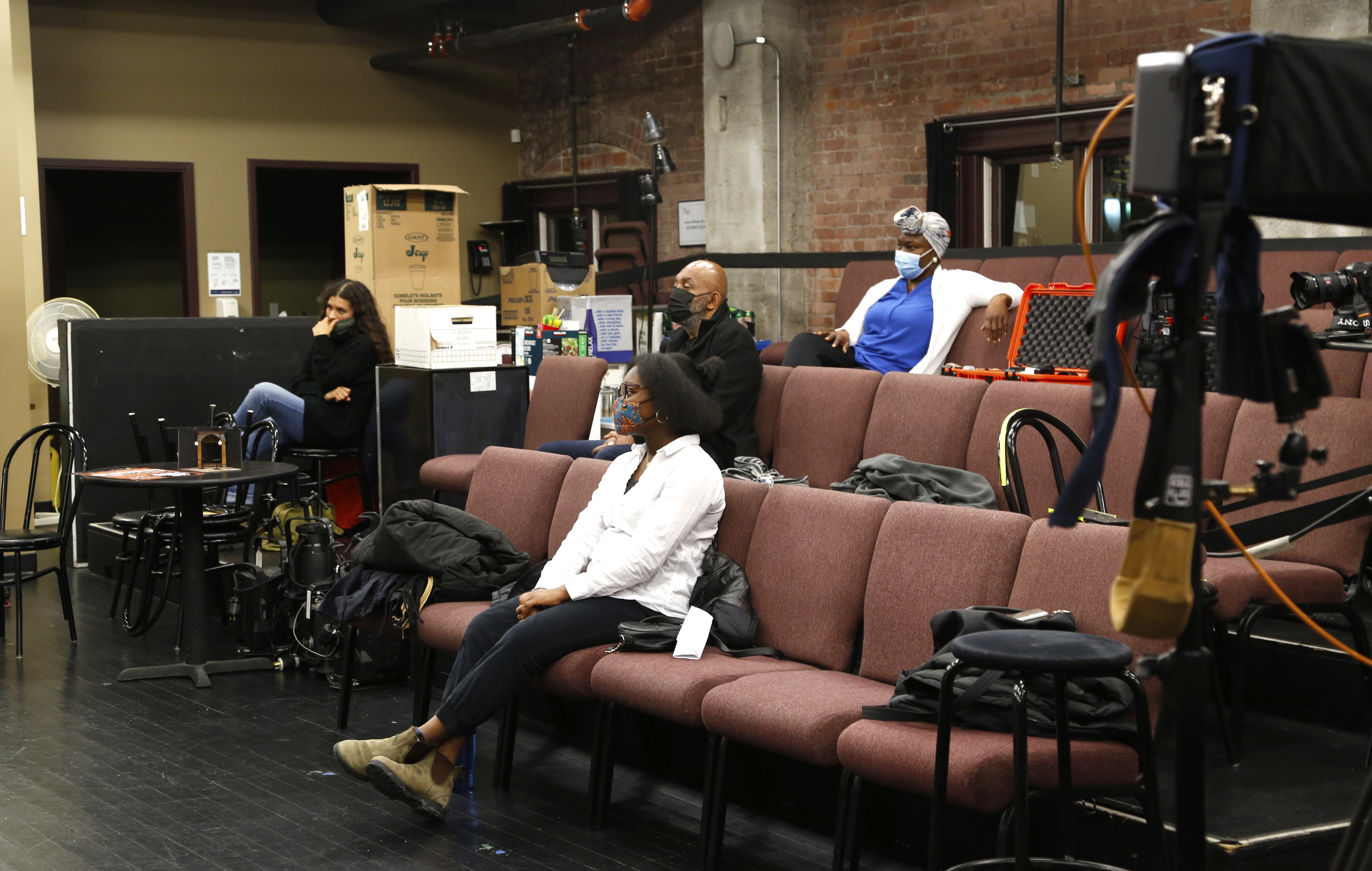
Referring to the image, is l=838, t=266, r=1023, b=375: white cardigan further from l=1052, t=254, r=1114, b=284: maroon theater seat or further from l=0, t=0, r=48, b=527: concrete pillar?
l=0, t=0, r=48, b=527: concrete pillar

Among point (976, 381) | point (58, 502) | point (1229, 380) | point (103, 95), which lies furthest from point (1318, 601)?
point (103, 95)

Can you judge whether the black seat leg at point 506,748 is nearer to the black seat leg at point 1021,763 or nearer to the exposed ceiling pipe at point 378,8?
the black seat leg at point 1021,763

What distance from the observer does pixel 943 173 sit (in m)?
8.25

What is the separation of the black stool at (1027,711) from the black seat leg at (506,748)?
5.09 feet

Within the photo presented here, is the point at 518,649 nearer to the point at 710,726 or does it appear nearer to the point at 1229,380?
the point at 710,726

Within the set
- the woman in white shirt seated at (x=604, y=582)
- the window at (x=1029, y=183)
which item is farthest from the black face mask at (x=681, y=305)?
the window at (x=1029, y=183)

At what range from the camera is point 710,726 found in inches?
124

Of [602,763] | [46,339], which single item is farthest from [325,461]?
[602,763]

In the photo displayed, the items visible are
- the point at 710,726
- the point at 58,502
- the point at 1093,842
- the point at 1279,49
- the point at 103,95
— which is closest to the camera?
the point at 1279,49

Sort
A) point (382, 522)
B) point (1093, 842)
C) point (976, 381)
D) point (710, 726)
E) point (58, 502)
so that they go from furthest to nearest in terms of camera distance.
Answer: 1. point (58, 502)
2. point (976, 381)
3. point (382, 522)
4. point (710, 726)
5. point (1093, 842)

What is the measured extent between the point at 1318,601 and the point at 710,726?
161 centimetres

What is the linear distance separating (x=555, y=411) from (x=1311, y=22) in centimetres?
384

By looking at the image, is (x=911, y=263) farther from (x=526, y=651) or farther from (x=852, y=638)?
(x=526, y=651)

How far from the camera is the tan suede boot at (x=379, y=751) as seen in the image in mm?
3518
